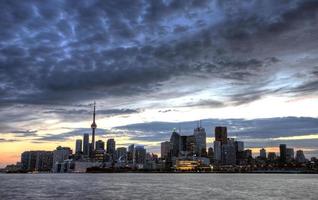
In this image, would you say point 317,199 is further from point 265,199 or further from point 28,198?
point 28,198

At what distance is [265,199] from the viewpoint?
79250mm

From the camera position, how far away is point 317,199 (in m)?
78.1

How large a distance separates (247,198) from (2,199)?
164 feet

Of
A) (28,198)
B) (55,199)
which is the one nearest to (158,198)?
(55,199)

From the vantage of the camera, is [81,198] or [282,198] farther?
[282,198]

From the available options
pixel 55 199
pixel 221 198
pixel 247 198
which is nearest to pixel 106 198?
pixel 55 199

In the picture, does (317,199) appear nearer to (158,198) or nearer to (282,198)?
(282,198)

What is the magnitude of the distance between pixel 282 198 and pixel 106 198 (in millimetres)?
38023

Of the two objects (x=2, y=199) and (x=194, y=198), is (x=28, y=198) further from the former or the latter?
(x=194, y=198)

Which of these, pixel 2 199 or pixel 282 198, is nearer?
pixel 2 199

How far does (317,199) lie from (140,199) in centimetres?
3698

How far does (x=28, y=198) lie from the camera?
2980 inches

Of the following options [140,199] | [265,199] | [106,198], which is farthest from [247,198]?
[106,198]

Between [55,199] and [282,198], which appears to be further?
[282,198]
